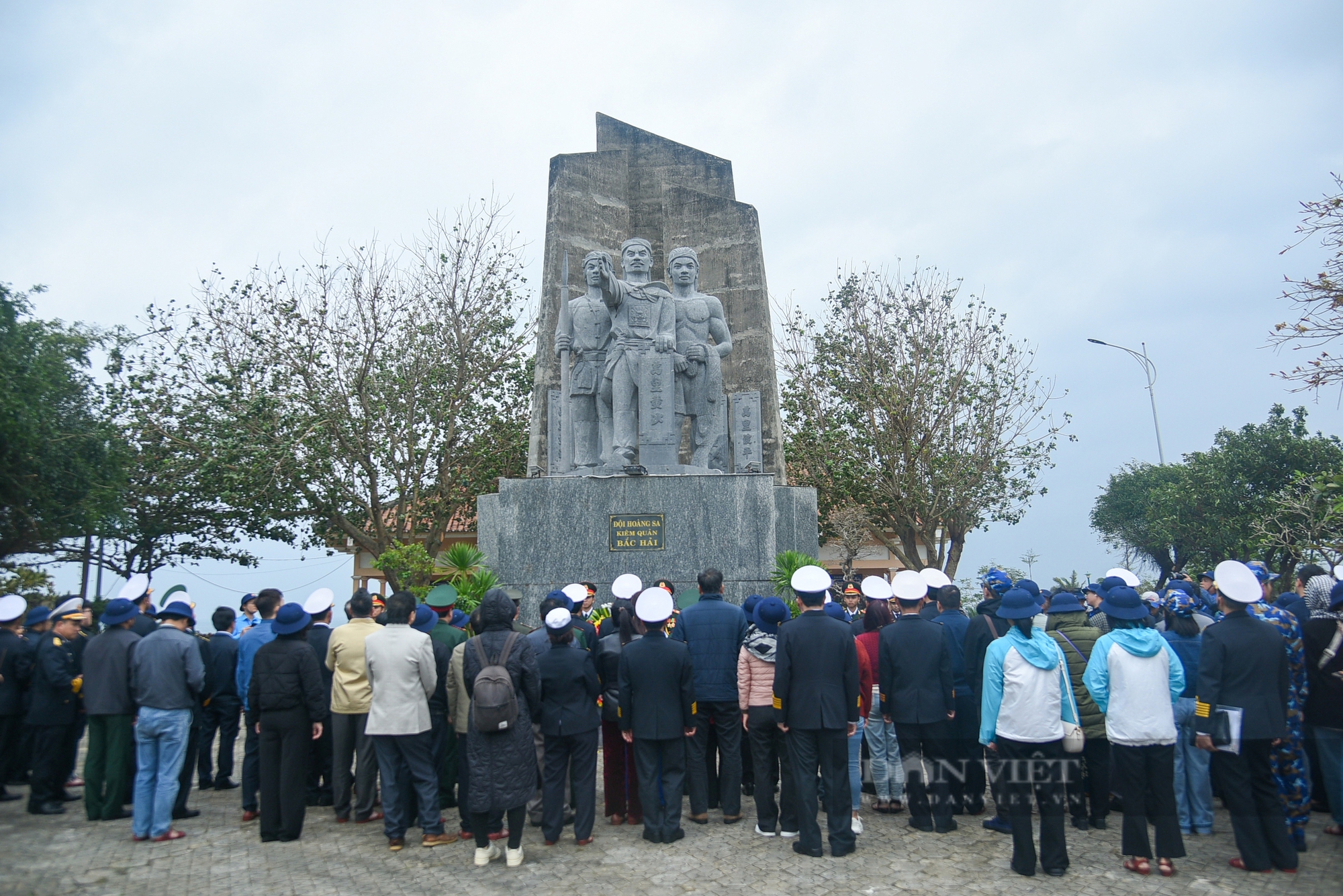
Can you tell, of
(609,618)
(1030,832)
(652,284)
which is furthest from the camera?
(652,284)

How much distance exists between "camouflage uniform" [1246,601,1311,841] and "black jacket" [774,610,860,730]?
2.75 metres

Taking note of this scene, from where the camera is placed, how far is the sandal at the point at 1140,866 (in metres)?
5.68

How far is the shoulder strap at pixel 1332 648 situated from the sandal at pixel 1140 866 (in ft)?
6.05

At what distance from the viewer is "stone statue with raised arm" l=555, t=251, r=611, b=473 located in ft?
38.8

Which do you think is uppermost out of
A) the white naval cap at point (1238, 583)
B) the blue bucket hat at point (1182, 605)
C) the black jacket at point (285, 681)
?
the white naval cap at point (1238, 583)

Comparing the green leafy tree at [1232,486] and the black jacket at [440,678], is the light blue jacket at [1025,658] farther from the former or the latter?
the green leafy tree at [1232,486]

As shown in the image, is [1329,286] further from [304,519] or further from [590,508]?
[304,519]

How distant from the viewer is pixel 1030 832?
5.61m

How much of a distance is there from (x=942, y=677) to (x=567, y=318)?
7057 mm

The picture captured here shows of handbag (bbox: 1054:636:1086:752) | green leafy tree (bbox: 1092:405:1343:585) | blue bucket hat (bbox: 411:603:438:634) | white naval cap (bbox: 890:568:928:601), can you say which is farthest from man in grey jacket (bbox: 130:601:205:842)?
green leafy tree (bbox: 1092:405:1343:585)

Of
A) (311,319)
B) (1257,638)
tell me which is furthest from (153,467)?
(1257,638)

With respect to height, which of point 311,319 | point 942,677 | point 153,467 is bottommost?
point 942,677

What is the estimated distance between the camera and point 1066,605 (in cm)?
662

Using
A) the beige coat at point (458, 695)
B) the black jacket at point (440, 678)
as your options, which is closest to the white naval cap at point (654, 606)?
the beige coat at point (458, 695)
